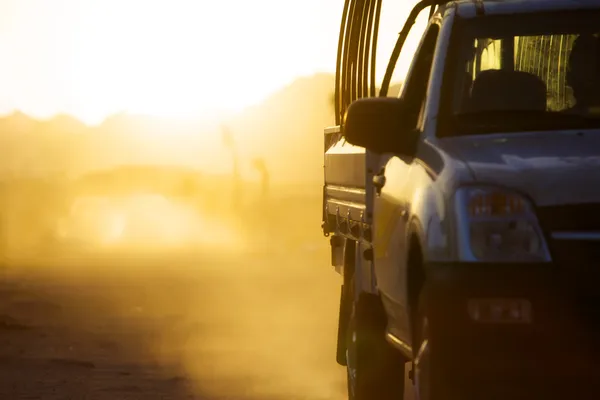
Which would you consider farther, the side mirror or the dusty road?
the dusty road

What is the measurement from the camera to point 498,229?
7.23 m

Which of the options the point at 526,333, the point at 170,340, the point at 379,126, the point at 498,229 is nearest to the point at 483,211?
the point at 498,229

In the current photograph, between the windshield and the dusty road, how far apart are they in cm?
639

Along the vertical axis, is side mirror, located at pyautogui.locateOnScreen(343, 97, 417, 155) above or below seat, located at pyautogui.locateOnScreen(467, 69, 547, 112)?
below

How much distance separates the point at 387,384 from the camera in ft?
34.2

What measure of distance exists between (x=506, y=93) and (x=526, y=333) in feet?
6.05

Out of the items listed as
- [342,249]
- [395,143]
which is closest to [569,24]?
[395,143]

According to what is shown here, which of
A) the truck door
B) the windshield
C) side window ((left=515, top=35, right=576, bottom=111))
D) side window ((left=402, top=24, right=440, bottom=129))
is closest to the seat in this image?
the windshield

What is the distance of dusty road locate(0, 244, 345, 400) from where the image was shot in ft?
55.1

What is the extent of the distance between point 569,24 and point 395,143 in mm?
1022

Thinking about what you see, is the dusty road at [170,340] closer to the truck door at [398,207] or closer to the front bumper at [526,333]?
the truck door at [398,207]

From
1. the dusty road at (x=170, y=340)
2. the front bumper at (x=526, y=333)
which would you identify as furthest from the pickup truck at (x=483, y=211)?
the dusty road at (x=170, y=340)

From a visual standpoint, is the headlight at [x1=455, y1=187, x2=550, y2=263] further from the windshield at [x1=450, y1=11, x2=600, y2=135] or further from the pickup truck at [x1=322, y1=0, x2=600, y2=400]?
the windshield at [x1=450, y1=11, x2=600, y2=135]

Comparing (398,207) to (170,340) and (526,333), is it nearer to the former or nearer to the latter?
(526,333)
